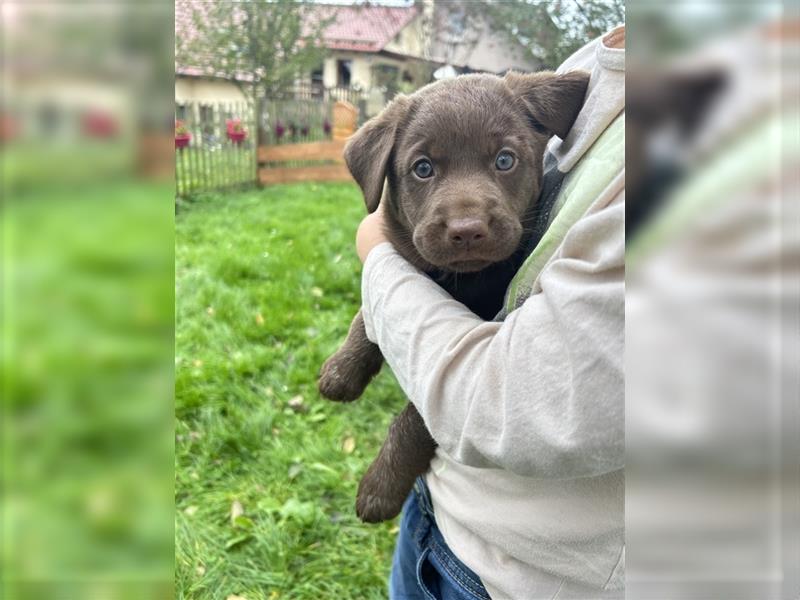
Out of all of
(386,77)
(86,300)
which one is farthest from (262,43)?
(86,300)

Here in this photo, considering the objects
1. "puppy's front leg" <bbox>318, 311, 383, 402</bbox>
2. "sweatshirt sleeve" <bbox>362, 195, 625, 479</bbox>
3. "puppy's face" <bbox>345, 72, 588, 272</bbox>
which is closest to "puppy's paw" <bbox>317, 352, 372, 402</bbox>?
"puppy's front leg" <bbox>318, 311, 383, 402</bbox>

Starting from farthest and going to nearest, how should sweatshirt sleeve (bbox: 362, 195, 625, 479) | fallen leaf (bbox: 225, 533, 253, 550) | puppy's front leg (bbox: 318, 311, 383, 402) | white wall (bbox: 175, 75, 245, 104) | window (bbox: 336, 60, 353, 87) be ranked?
fallen leaf (bbox: 225, 533, 253, 550), puppy's front leg (bbox: 318, 311, 383, 402), window (bbox: 336, 60, 353, 87), white wall (bbox: 175, 75, 245, 104), sweatshirt sleeve (bbox: 362, 195, 625, 479)

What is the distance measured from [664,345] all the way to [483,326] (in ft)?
1.45

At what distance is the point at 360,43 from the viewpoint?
0.91 metres

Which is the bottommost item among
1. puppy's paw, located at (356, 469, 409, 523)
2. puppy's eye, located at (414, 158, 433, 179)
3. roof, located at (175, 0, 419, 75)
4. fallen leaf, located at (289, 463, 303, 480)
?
fallen leaf, located at (289, 463, 303, 480)

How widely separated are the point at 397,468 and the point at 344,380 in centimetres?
25

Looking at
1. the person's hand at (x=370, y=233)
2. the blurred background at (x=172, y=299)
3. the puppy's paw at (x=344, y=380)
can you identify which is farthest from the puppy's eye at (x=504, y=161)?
the blurred background at (x=172, y=299)

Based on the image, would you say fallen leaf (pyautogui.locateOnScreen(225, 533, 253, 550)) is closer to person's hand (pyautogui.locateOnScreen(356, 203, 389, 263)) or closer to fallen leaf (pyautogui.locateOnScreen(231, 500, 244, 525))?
fallen leaf (pyautogui.locateOnScreen(231, 500, 244, 525))

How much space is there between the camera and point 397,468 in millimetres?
1141

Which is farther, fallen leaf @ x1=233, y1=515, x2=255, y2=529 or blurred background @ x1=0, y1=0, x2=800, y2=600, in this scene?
fallen leaf @ x1=233, y1=515, x2=255, y2=529

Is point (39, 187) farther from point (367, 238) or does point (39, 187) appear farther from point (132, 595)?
point (367, 238)

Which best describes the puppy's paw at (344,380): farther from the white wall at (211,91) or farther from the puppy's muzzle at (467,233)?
the white wall at (211,91)

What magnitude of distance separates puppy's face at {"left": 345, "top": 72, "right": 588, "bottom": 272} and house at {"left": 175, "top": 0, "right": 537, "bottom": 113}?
0.05 metres

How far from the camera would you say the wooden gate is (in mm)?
1214
